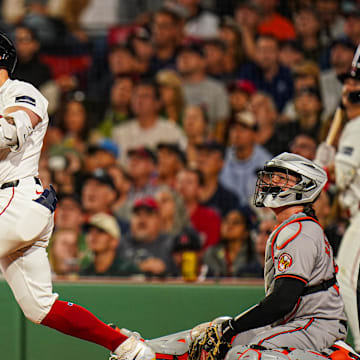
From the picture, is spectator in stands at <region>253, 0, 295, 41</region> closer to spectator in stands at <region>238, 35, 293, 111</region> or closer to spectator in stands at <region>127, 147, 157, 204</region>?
spectator in stands at <region>238, 35, 293, 111</region>

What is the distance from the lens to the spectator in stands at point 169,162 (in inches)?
264

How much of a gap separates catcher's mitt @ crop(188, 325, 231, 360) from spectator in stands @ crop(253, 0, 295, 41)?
444cm

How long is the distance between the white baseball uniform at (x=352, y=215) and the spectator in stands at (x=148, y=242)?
2.24 meters

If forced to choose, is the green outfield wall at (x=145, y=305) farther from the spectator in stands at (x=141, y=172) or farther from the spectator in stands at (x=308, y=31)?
the spectator in stands at (x=308, y=31)

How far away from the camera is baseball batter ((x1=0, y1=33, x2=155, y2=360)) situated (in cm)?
312

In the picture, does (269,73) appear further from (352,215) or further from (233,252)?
(352,215)

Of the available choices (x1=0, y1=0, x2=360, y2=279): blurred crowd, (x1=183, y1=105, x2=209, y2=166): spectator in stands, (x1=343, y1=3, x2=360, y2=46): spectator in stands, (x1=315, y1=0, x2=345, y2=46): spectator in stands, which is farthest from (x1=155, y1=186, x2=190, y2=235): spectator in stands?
(x1=343, y1=3, x2=360, y2=46): spectator in stands

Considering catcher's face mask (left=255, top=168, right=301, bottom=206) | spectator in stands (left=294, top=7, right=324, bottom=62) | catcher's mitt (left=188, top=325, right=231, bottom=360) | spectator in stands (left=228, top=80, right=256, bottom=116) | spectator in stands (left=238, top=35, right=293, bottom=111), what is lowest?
catcher's mitt (left=188, top=325, right=231, bottom=360)

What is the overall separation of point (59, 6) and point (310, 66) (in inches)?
117

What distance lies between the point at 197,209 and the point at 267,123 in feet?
3.70

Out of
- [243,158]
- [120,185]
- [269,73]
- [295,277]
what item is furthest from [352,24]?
[295,277]

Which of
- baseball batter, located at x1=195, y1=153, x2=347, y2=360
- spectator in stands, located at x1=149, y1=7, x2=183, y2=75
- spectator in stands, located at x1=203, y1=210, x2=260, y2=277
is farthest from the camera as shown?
spectator in stands, located at x1=149, y1=7, x2=183, y2=75

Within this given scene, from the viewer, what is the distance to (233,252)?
6066mm

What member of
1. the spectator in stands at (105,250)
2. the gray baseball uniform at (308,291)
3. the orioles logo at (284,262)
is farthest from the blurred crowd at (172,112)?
the orioles logo at (284,262)
